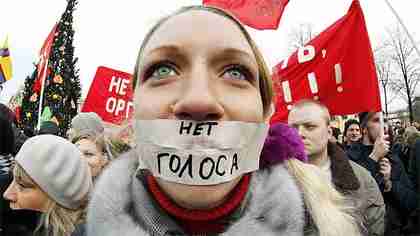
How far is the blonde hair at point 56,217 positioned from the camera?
245 centimetres

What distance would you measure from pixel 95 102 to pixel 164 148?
17.7 feet

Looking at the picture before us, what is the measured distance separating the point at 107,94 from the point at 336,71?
3282 mm

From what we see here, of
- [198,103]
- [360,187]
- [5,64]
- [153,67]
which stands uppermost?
[5,64]

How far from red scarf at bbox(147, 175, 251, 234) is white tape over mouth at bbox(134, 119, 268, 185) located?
59mm

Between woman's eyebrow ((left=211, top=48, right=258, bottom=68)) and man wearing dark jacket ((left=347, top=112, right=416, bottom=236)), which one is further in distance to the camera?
man wearing dark jacket ((left=347, top=112, right=416, bottom=236))

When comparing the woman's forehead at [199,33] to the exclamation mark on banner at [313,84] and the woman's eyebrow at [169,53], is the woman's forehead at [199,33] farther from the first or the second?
the exclamation mark on banner at [313,84]

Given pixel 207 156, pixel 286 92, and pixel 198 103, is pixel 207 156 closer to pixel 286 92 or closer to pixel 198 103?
pixel 198 103

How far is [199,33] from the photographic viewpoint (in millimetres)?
1161

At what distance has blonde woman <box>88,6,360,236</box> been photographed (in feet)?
3.61

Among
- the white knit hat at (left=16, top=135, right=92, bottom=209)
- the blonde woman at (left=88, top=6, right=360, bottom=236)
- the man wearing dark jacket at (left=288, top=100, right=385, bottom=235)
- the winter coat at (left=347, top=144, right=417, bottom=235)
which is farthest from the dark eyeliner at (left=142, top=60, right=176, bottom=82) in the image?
the winter coat at (left=347, top=144, right=417, bottom=235)

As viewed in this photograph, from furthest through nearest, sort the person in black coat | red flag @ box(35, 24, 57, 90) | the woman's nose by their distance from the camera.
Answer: red flag @ box(35, 24, 57, 90), the person in black coat, the woman's nose

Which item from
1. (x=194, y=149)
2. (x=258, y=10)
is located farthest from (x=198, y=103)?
(x=258, y=10)

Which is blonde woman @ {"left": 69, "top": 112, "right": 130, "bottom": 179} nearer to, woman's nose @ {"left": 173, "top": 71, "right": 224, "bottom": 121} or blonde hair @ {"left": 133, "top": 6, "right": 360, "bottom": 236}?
blonde hair @ {"left": 133, "top": 6, "right": 360, "bottom": 236}

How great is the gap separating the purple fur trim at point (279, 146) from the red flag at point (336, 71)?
8.69 ft
